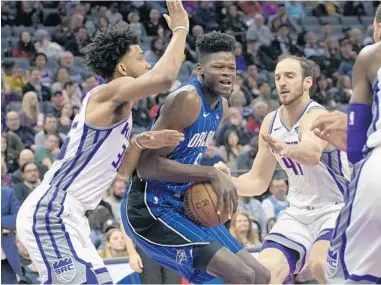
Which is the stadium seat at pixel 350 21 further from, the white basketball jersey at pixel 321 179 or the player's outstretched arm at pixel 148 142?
the player's outstretched arm at pixel 148 142

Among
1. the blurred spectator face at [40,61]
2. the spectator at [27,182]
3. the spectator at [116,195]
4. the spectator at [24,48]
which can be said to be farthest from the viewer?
the spectator at [24,48]

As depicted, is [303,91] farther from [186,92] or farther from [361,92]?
[361,92]

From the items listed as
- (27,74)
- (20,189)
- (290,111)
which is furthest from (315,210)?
(27,74)

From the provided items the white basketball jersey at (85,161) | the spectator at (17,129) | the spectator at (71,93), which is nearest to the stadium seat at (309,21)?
the spectator at (71,93)

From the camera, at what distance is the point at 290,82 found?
19.0 feet

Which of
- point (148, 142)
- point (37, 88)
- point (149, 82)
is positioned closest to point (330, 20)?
point (37, 88)

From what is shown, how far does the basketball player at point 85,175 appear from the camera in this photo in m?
4.37

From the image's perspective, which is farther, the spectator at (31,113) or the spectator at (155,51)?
the spectator at (155,51)

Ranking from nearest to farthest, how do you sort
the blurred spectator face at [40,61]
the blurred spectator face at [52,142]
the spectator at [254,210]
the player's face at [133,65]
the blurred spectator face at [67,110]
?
the player's face at [133,65]
the spectator at [254,210]
the blurred spectator face at [52,142]
the blurred spectator face at [67,110]
the blurred spectator face at [40,61]

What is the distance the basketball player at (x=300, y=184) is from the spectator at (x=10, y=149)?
3.64 meters

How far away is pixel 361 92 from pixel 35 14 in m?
9.23

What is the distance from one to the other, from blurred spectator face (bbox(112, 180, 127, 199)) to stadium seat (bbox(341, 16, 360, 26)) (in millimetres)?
7867

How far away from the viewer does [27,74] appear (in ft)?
36.1

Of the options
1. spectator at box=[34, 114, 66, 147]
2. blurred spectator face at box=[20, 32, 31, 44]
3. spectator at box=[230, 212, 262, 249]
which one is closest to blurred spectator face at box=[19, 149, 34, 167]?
spectator at box=[34, 114, 66, 147]
